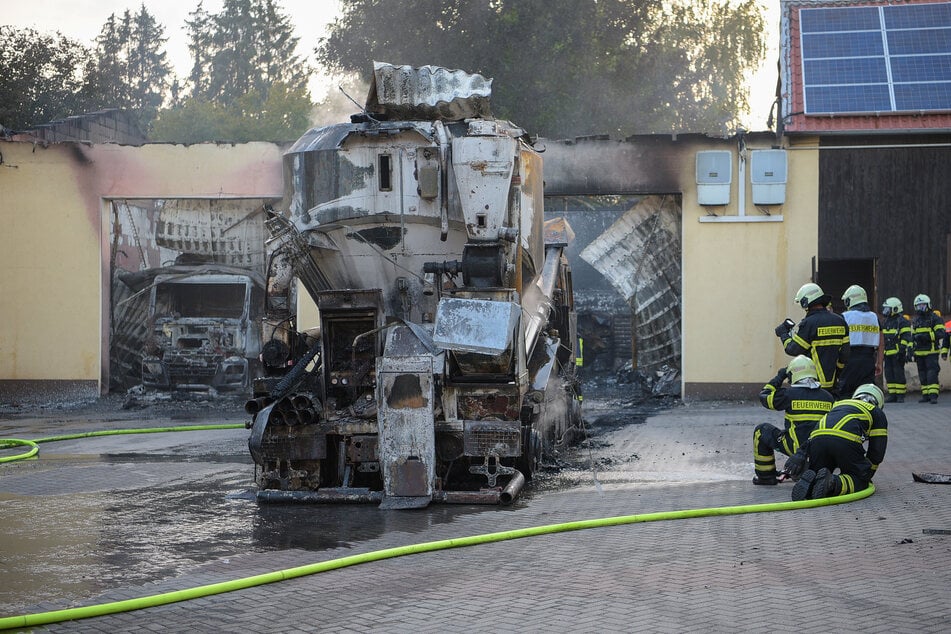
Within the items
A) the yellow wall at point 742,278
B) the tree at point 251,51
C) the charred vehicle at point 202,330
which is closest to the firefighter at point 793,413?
the yellow wall at point 742,278

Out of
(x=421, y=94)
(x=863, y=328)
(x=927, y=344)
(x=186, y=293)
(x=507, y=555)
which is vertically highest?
(x=421, y=94)

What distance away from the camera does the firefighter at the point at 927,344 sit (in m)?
17.5

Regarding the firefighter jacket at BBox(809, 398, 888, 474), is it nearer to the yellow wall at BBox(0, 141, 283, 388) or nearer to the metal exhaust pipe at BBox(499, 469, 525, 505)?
the metal exhaust pipe at BBox(499, 469, 525, 505)

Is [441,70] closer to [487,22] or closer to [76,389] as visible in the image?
[76,389]

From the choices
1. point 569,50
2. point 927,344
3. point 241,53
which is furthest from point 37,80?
point 927,344

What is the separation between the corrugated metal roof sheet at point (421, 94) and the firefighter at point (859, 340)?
18.3 feet

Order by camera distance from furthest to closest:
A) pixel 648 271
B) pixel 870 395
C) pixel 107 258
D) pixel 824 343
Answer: pixel 648 271 → pixel 107 258 → pixel 824 343 → pixel 870 395

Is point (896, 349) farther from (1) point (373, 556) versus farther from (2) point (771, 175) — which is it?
(1) point (373, 556)

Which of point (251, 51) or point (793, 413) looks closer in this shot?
point (793, 413)

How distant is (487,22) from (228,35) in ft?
116

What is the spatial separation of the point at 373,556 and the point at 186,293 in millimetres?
15728

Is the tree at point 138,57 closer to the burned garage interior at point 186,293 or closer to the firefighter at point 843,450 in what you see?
the burned garage interior at point 186,293

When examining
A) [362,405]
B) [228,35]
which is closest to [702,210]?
[362,405]

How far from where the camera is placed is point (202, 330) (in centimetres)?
2075
